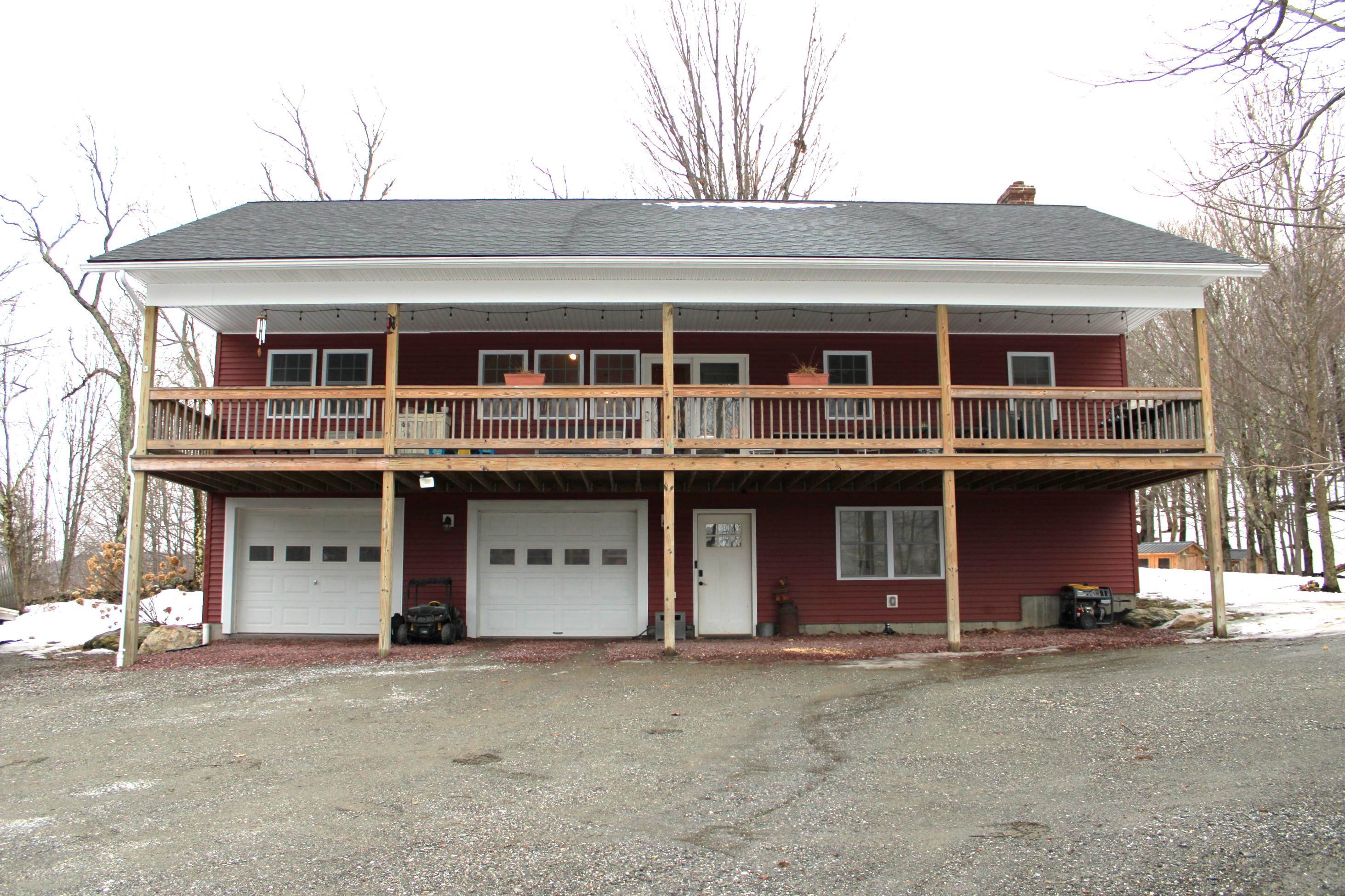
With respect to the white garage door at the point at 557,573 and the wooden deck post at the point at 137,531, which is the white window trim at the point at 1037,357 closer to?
the white garage door at the point at 557,573

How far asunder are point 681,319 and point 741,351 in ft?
3.97

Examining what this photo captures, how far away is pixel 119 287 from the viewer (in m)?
25.0

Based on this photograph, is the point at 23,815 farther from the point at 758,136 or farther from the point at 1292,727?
the point at 758,136

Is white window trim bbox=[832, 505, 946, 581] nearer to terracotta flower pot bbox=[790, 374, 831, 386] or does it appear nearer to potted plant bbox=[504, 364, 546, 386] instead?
terracotta flower pot bbox=[790, 374, 831, 386]

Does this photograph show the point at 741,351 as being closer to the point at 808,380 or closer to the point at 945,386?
the point at 808,380

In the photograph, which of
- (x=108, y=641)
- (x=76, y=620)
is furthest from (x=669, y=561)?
(x=76, y=620)

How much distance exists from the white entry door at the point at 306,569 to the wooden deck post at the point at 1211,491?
40.4 feet

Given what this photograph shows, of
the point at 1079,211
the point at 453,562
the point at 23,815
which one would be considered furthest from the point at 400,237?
the point at 1079,211

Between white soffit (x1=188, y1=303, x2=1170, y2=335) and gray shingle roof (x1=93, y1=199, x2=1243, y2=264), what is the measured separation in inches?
37.1

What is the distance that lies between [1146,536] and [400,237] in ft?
115

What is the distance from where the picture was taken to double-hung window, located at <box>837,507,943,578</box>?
48.9 ft

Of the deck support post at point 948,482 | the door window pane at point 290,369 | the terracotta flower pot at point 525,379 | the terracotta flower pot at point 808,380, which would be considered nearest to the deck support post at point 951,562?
the deck support post at point 948,482

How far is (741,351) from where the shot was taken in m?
15.0

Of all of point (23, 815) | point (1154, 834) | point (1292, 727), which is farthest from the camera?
point (1292, 727)
